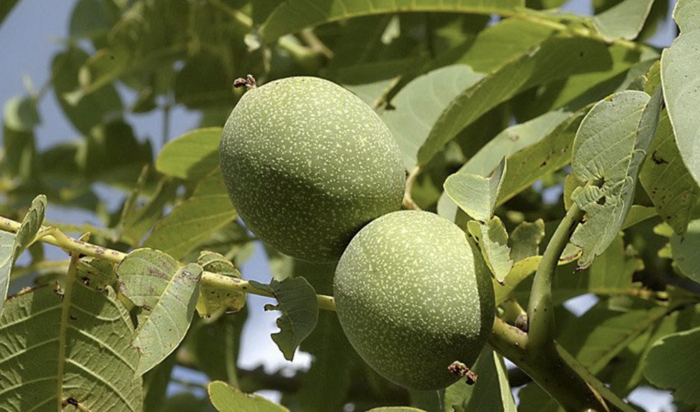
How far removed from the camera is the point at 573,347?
176 centimetres

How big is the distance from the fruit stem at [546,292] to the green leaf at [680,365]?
0.40 m

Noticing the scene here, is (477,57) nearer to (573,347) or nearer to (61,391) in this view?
(573,347)

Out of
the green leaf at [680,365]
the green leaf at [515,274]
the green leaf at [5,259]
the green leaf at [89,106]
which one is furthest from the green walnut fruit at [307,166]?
the green leaf at [89,106]

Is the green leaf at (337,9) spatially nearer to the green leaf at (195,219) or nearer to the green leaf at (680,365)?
the green leaf at (195,219)

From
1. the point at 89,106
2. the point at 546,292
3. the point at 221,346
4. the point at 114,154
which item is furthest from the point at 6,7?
the point at 546,292

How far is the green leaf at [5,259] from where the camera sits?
1.09 metres

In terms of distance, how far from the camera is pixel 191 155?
1733 mm

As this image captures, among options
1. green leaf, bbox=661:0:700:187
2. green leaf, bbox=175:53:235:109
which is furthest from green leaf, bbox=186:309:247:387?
green leaf, bbox=661:0:700:187

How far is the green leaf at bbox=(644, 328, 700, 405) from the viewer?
1441mm

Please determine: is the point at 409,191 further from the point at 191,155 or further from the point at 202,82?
the point at 202,82

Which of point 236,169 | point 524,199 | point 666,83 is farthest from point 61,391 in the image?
point 524,199

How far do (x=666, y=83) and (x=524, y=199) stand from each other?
1.46m

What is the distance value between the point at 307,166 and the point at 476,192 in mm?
221

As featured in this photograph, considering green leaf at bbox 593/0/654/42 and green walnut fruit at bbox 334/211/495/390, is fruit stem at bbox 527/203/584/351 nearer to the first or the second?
green walnut fruit at bbox 334/211/495/390
